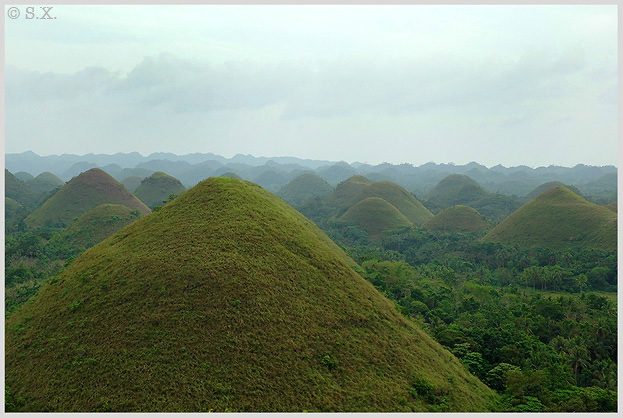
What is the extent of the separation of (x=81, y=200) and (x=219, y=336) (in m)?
74.6

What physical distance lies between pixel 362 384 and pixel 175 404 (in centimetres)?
765

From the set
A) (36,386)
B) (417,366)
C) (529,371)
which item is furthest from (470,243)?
(36,386)

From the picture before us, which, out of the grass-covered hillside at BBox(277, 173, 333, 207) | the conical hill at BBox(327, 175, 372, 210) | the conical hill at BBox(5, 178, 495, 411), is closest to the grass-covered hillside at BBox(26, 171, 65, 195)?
the grass-covered hillside at BBox(277, 173, 333, 207)

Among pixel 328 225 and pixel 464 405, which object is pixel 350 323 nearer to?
pixel 464 405

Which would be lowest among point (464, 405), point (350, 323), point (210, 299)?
point (464, 405)

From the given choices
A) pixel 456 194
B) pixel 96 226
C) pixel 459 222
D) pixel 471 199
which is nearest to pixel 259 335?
pixel 96 226

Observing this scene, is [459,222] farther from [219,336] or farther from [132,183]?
[132,183]

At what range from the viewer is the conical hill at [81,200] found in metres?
72.2

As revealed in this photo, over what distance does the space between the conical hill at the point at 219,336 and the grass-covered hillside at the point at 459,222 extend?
6251 cm

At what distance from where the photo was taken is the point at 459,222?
8144 centimetres

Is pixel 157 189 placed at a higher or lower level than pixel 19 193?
higher

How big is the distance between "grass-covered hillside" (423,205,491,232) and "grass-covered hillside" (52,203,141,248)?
200 ft

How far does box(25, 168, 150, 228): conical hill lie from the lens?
7219 centimetres

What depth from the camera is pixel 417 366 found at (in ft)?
60.6
